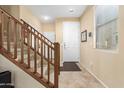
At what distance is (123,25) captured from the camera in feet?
8.79

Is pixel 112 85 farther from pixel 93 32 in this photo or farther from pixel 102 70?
pixel 93 32

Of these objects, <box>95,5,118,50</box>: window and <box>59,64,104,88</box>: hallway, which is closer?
<box>95,5,118,50</box>: window

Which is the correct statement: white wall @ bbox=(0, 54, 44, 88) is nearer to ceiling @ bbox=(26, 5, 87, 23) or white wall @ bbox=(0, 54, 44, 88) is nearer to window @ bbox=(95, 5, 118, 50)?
window @ bbox=(95, 5, 118, 50)

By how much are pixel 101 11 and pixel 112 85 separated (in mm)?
2087

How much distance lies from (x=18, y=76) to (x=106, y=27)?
241cm

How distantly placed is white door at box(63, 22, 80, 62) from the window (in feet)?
11.2

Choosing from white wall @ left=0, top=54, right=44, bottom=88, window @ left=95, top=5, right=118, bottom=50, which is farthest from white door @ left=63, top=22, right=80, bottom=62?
white wall @ left=0, top=54, right=44, bottom=88

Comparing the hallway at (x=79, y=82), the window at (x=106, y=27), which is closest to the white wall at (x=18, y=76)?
the hallway at (x=79, y=82)

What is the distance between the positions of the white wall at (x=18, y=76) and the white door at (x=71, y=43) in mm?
4929

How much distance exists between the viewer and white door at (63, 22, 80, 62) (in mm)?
8023

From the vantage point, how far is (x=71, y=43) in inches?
317
